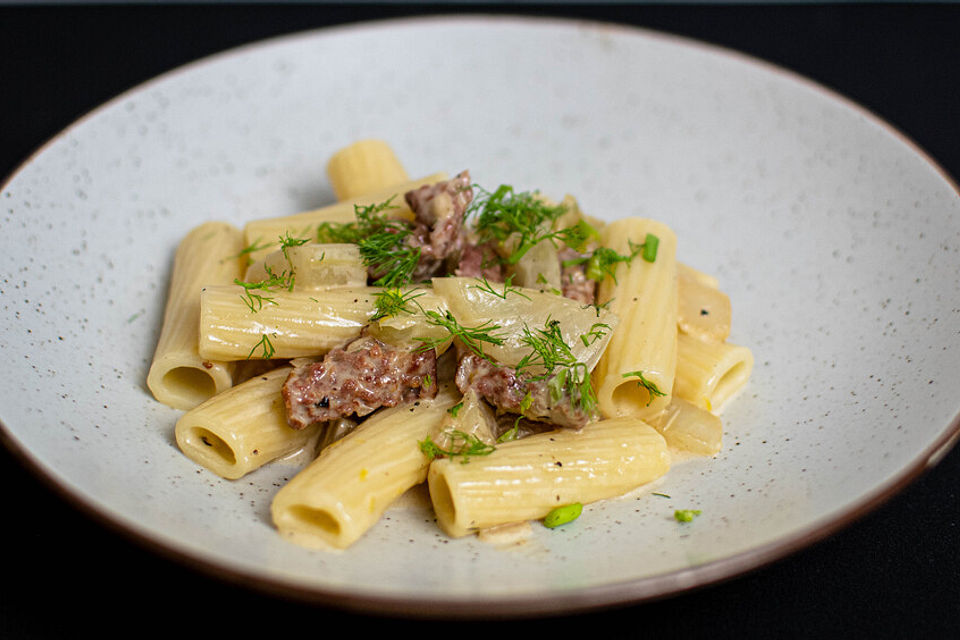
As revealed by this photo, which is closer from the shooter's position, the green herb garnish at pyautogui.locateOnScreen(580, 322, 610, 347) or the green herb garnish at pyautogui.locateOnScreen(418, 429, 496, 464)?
the green herb garnish at pyautogui.locateOnScreen(418, 429, 496, 464)

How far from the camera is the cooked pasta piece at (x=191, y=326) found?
3.33 metres

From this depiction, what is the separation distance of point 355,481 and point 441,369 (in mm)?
612

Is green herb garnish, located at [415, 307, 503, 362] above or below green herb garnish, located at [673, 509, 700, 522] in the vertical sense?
above

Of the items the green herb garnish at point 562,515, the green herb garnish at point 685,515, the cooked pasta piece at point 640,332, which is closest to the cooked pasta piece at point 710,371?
the cooked pasta piece at point 640,332

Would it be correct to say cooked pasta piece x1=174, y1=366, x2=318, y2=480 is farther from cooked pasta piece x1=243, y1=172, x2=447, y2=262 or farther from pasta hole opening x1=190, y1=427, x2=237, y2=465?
cooked pasta piece x1=243, y1=172, x2=447, y2=262

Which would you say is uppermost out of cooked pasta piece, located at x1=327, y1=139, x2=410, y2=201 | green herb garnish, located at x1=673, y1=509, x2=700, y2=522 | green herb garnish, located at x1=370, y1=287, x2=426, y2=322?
cooked pasta piece, located at x1=327, y1=139, x2=410, y2=201

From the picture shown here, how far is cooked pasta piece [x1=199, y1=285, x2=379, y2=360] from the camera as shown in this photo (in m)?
3.17

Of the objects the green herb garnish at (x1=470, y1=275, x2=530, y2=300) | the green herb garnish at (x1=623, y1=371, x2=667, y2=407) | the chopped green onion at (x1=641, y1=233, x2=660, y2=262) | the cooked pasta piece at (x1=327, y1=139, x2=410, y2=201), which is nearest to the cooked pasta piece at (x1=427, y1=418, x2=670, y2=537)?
the green herb garnish at (x1=623, y1=371, x2=667, y2=407)

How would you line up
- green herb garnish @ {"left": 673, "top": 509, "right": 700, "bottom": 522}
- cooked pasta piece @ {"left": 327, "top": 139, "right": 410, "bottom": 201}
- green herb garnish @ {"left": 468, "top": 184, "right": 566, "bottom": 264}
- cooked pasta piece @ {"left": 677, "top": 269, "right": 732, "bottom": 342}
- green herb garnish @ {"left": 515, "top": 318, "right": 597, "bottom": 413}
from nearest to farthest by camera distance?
green herb garnish @ {"left": 673, "top": 509, "right": 700, "bottom": 522} < green herb garnish @ {"left": 515, "top": 318, "right": 597, "bottom": 413} < green herb garnish @ {"left": 468, "top": 184, "right": 566, "bottom": 264} < cooked pasta piece @ {"left": 677, "top": 269, "right": 732, "bottom": 342} < cooked pasta piece @ {"left": 327, "top": 139, "right": 410, "bottom": 201}

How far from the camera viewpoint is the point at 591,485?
9.99 ft

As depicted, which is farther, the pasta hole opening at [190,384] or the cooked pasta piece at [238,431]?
the pasta hole opening at [190,384]

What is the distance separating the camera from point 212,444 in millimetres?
3203

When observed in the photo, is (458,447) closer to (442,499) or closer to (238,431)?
(442,499)

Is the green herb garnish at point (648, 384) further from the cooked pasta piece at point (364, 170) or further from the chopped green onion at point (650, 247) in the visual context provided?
the cooked pasta piece at point (364, 170)
